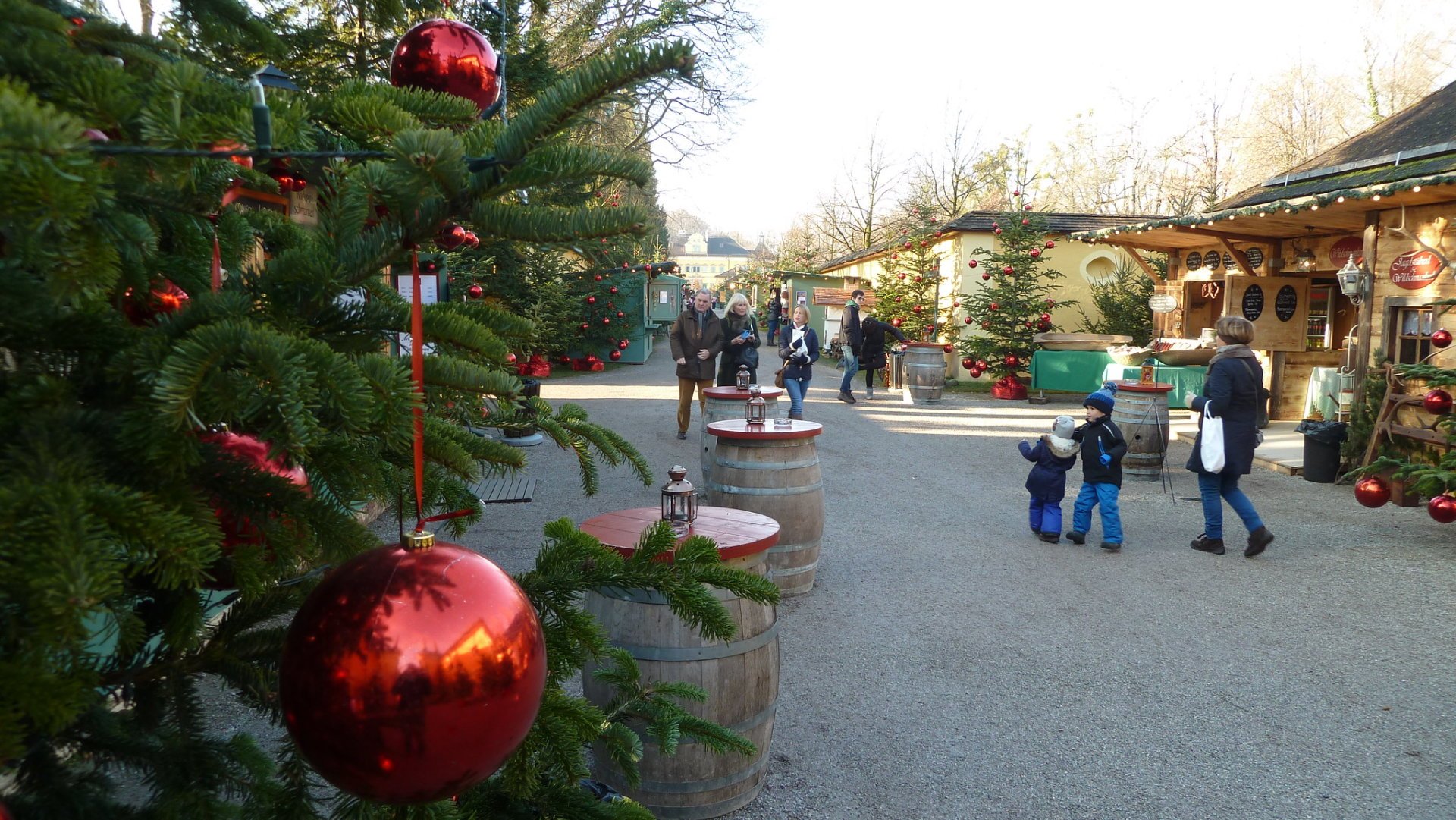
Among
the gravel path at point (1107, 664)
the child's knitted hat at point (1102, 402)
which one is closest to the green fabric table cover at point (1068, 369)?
the gravel path at point (1107, 664)

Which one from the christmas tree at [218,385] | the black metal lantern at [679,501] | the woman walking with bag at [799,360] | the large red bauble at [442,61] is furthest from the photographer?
the woman walking with bag at [799,360]

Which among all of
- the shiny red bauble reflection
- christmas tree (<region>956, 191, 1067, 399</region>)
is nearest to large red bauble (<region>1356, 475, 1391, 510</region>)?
the shiny red bauble reflection

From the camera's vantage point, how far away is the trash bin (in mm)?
9875

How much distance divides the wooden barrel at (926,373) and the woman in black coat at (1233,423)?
10.2m

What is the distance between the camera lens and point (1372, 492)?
7672 mm

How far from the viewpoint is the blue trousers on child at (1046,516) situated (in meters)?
7.65

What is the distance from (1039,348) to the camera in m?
18.6

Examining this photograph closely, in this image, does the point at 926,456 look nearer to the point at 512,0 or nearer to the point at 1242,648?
the point at 1242,648

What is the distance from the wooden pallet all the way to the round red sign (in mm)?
9136

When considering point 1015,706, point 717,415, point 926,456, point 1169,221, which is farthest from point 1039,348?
point 1015,706

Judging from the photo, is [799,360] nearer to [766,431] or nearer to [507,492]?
[507,492]

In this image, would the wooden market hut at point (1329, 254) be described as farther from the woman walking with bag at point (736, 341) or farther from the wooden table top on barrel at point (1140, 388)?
the woman walking with bag at point (736, 341)

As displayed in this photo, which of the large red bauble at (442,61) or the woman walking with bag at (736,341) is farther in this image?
the woman walking with bag at (736,341)

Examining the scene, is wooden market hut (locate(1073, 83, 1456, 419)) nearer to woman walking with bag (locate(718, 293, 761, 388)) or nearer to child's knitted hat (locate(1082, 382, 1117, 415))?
child's knitted hat (locate(1082, 382, 1117, 415))
